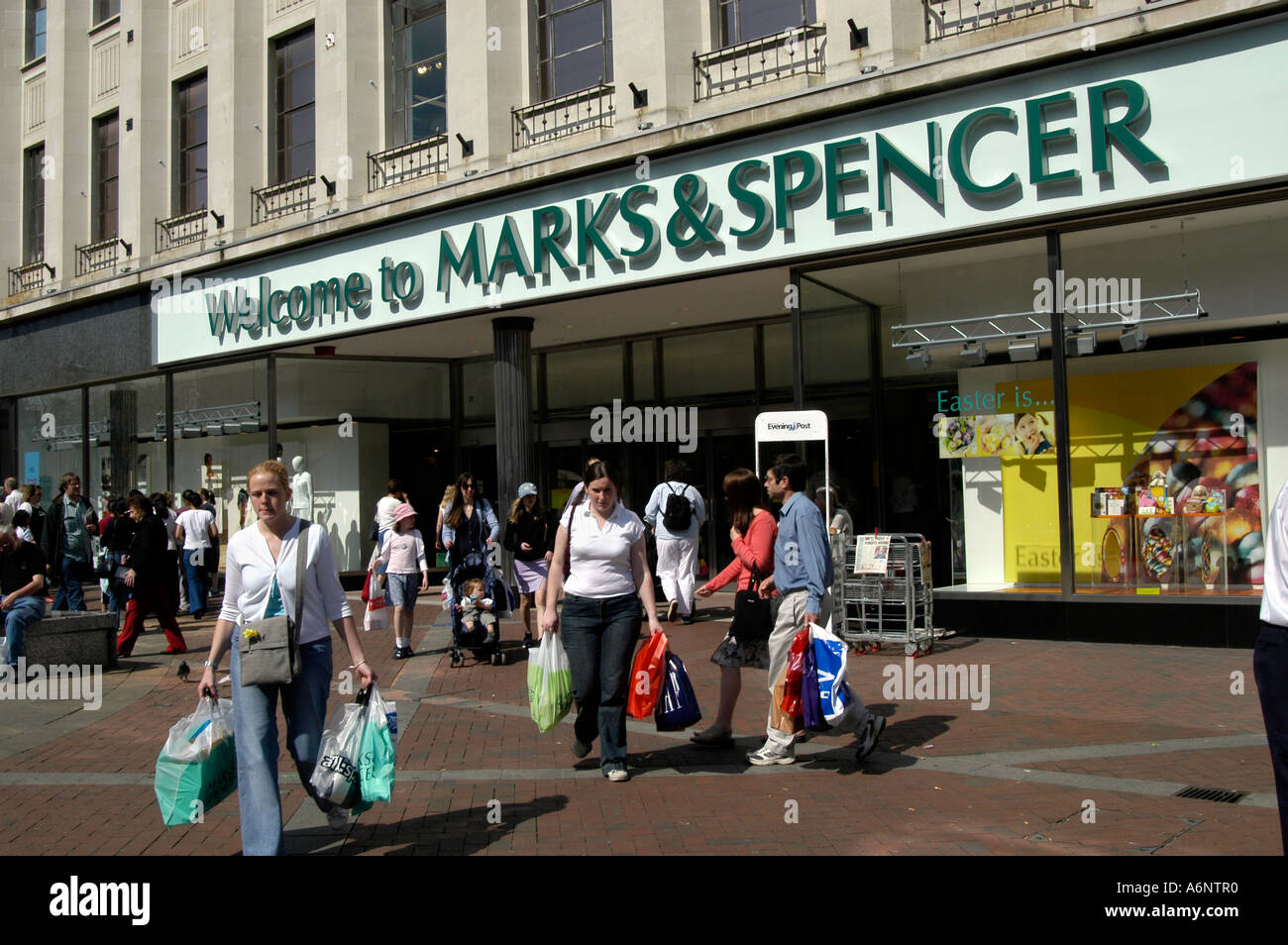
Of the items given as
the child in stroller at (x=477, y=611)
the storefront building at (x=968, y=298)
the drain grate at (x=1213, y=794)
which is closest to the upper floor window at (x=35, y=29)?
the storefront building at (x=968, y=298)

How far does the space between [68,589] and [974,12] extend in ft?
39.2

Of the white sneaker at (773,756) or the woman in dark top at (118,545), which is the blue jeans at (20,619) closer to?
the woman in dark top at (118,545)

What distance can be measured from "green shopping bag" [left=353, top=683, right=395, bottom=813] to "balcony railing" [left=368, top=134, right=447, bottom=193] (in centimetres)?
1265

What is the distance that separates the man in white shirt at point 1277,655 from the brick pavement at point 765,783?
139 centimetres

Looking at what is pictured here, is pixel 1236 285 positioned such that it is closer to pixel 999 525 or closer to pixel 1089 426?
pixel 1089 426

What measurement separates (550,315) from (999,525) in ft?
22.9

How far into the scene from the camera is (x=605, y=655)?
21.0 feet

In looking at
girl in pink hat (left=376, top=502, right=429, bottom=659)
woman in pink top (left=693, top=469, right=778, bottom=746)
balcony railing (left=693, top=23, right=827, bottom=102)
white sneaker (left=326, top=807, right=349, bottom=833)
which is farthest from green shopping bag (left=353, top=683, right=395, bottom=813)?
balcony railing (left=693, top=23, right=827, bottom=102)

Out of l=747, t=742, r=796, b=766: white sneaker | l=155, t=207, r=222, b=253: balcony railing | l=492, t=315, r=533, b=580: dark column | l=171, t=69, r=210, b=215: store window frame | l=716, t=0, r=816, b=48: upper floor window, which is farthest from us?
Answer: l=171, t=69, r=210, b=215: store window frame

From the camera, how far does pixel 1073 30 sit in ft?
33.7

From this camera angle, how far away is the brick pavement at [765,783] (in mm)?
A: 5266

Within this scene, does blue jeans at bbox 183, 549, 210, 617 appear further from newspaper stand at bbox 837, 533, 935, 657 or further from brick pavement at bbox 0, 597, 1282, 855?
newspaper stand at bbox 837, 533, 935, 657

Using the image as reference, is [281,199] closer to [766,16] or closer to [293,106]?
[293,106]

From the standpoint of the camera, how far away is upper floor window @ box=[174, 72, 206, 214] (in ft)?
68.4
